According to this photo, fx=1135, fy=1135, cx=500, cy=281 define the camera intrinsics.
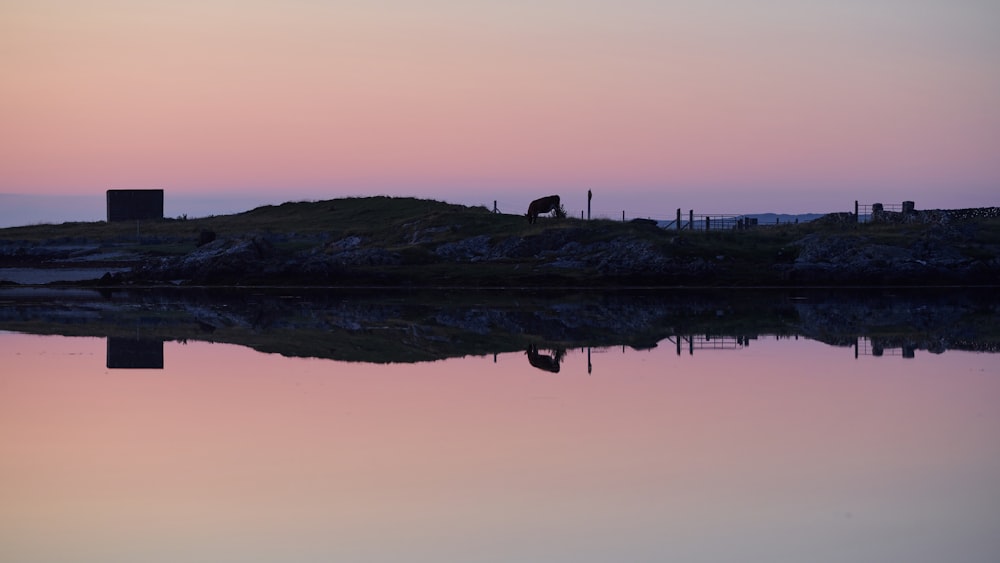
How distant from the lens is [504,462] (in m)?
14.6

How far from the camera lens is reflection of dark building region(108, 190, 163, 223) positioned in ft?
313

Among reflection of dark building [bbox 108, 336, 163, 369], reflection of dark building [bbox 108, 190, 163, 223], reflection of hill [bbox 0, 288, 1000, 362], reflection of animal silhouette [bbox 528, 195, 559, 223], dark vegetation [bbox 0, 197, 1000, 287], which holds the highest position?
reflection of dark building [bbox 108, 190, 163, 223]

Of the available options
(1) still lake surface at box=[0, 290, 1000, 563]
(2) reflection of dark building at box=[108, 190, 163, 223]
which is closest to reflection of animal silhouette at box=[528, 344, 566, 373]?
(1) still lake surface at box=[0, 290, 1000, 563]

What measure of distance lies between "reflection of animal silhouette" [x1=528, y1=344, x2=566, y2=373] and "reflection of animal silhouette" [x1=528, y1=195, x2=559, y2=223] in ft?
133

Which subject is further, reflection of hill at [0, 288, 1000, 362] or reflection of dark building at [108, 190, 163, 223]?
reflection of dark building at [108, 190, 163, 223]

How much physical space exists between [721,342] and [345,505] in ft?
62.6

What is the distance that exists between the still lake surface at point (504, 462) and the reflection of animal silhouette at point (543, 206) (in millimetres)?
43233

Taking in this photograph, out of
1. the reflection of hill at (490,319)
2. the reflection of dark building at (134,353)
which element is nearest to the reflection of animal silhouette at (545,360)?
the reflection of hill at (490,319)

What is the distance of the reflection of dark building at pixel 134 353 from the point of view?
85.4 ft

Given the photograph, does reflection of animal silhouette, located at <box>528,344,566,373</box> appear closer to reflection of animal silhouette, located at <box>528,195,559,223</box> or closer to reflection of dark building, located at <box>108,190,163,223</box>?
reflection of animal silhouette, located at <box>528,195,559,223</box>

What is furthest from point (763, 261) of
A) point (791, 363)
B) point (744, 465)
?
point (744, 465)

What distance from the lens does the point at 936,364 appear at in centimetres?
2492

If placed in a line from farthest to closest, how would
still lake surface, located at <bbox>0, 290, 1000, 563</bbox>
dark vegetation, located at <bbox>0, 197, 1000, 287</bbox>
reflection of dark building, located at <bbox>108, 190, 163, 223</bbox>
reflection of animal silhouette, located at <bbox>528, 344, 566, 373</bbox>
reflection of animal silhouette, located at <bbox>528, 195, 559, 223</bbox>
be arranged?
reflection of dark building, located at <bbox>108, 190, 163, 223</bbox>
reflection of animal silhouette, located at <bbox>528, 195, 559, 223</bbox>
dark vegetation, located at <bbox>0, 197, 1000, 287</bbox>
reflection of animal silhouette, located at <bbox>528, 344, 566, 373</bbox>
still lake surface, located at <bbox>0, 290, 1000, 563</bbox>

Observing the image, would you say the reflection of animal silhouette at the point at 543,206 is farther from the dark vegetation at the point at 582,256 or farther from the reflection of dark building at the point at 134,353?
the reflection of dark building at the point at 134,353
